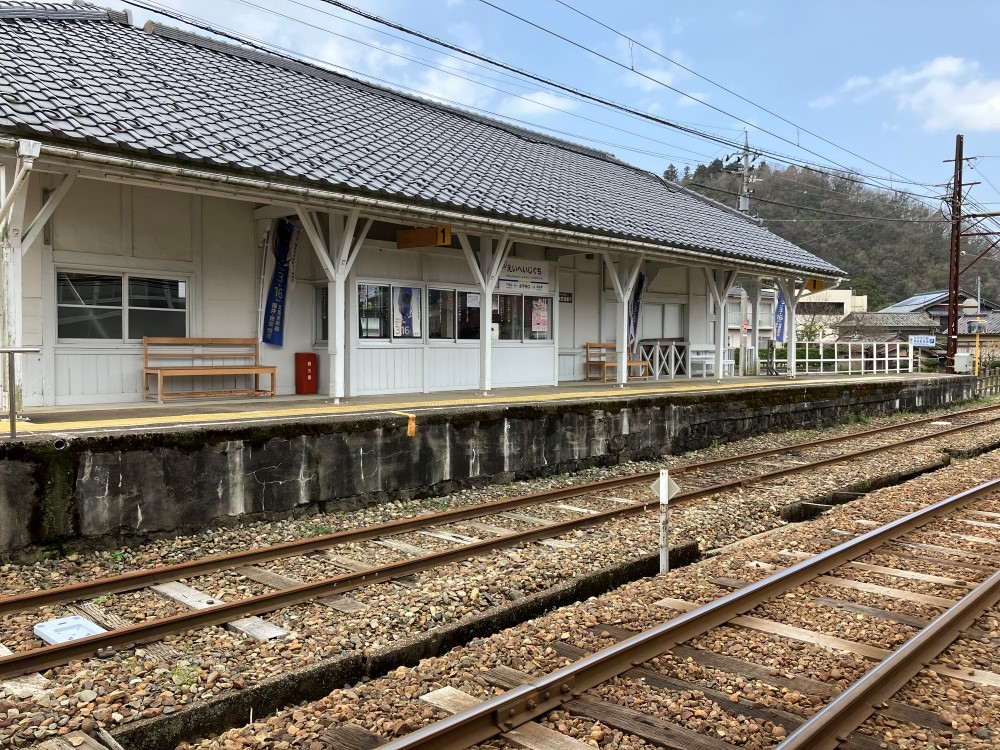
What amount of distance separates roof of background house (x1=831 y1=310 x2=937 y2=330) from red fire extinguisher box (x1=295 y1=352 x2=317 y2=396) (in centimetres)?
5438

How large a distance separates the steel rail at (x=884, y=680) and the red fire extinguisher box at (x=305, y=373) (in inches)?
363

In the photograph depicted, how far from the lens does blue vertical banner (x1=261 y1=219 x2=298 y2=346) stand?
38.8 ft

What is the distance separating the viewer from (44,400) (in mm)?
9648

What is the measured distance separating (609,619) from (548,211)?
9.22 meters

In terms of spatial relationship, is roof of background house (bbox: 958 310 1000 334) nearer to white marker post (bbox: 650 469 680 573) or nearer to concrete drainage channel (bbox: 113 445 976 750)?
white marker post (bbox: 650 469 680 573)

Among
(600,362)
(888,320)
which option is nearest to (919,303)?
(888,320)

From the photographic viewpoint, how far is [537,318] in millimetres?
15305

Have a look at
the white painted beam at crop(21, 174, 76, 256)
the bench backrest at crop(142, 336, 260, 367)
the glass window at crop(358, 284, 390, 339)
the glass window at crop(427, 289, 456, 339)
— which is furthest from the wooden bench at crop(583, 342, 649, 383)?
the white painted beam at crop(21, 174, 76, 256)

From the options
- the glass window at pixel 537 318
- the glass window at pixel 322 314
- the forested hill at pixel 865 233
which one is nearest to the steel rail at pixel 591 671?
the glass window at pixel 322 314

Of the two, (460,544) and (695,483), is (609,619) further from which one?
(695,483)

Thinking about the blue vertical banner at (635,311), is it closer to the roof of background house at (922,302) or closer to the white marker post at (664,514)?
the white marker post at (664,514)

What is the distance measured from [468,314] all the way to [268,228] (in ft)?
12.6

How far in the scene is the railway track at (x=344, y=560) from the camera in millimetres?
4949

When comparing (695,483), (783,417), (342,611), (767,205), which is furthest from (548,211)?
(767,205)
